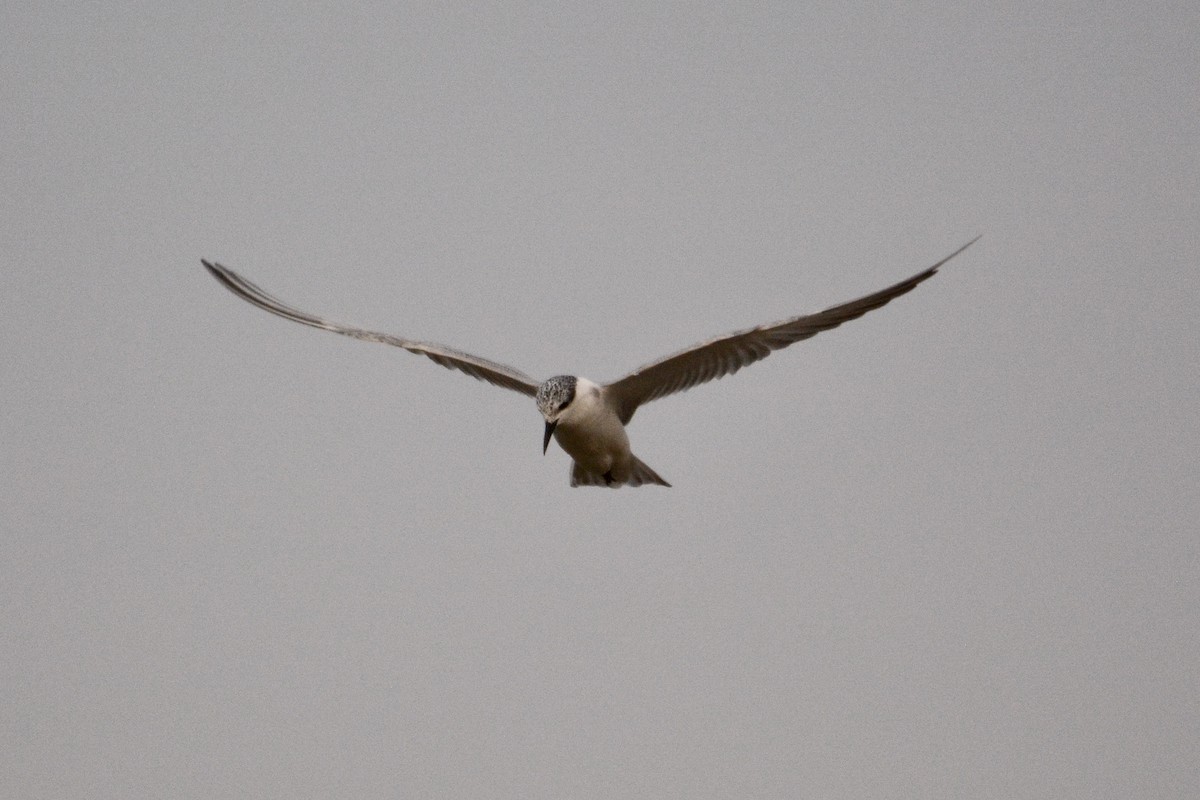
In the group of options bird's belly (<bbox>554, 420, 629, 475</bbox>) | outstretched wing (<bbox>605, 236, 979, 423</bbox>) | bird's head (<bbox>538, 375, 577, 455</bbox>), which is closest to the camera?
outstretched wing (<bbox>605, 236, 979, 423</bbox>)

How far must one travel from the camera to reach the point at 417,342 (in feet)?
31.5

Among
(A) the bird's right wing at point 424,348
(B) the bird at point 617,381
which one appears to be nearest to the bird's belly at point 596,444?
(B) the bird at point 617,381

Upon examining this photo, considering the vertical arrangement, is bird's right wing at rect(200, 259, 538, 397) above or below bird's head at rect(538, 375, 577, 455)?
above

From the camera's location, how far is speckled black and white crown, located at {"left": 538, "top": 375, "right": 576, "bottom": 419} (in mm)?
8633

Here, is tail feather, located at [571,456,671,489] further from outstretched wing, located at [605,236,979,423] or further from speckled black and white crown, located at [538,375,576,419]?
speckled black and white crown, located at [538,375,576,419]

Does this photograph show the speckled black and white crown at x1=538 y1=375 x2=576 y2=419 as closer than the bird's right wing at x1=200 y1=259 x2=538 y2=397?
Yes

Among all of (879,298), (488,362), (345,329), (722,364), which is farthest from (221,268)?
(879,298)

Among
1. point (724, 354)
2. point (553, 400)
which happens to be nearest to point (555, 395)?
point (553, 400)

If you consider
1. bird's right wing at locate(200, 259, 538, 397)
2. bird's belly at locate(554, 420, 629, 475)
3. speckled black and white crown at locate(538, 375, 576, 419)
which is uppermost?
bird's right wing at locate(200, 259, 538, 397)

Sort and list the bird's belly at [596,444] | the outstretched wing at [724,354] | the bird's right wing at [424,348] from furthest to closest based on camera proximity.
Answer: the bird's right wing at [424,348] → the bird's belly at [596,444] → the outstretched wing at [724,354]

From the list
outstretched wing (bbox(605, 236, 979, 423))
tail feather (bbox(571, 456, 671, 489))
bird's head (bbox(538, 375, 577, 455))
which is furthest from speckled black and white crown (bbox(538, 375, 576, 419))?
tail feather (bbox(571, 456, 671, 489))

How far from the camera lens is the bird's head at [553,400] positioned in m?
8.62

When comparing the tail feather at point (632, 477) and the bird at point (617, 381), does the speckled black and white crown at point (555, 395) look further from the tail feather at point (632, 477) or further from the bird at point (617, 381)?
the tail feather at point (632, 477)

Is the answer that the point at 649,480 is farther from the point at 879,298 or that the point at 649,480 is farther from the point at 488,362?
the point at 879,298
